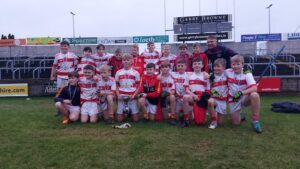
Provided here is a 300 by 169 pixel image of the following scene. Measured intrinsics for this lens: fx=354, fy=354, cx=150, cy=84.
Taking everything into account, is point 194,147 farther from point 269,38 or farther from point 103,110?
point 269,38

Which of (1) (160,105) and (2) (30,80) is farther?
(2) (30,80)

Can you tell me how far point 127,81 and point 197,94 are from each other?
1531mm

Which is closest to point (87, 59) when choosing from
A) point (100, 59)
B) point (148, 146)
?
point (100, 59)

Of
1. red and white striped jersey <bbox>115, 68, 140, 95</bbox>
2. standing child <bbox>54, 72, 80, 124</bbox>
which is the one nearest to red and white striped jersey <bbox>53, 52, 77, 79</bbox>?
standing child <bbox>54, 72, 80, 124</bbox>

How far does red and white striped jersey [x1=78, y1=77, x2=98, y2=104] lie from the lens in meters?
7.56

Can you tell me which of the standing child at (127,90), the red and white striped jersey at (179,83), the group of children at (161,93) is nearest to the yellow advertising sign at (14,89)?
the group of children at (161,93)

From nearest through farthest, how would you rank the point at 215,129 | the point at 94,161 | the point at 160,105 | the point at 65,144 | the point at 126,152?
the point at 94,161 < the point at 126,152 < the point at 65,144 < the point at 215,129 < the point at 160,105

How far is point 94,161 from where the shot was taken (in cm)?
469

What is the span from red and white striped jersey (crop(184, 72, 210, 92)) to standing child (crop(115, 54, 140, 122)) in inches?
46.5

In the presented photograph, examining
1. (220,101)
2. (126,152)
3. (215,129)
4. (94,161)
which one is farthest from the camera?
(220,101)

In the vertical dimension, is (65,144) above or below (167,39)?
below

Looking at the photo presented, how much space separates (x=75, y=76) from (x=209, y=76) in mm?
2875

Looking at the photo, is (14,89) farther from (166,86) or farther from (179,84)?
(179,84)

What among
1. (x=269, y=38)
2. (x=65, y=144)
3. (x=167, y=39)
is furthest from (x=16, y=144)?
(x=269, y=38)
